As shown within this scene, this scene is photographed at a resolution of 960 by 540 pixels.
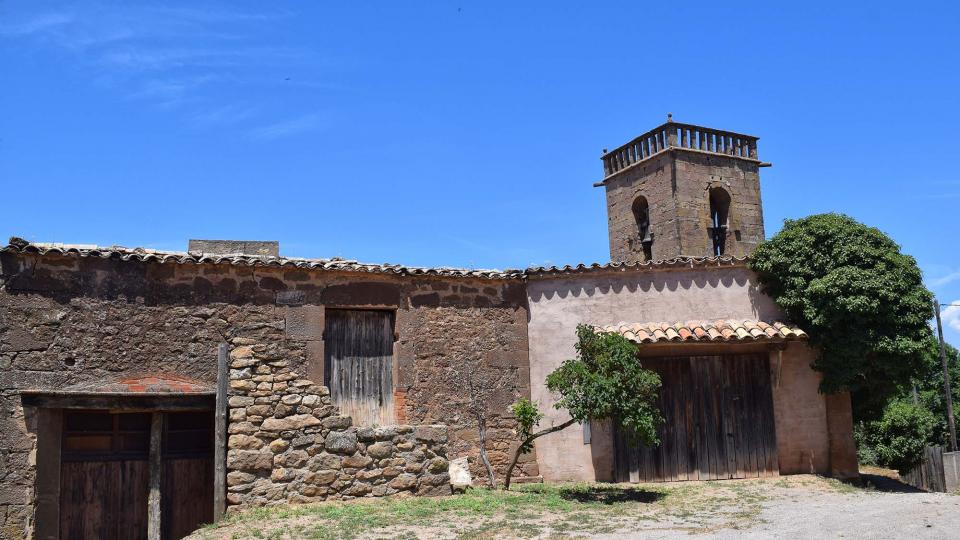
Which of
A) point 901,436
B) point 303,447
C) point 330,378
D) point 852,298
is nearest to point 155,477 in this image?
point 303,447

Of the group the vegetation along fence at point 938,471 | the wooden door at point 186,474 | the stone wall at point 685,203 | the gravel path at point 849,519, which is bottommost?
the vegetation along fence at point 938,471

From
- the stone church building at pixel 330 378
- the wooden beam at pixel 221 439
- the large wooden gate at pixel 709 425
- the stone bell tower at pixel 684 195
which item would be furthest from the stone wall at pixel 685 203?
the wooden beam at pixel 221 439

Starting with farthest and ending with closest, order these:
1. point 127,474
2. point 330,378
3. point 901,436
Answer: point 901,436
point 330,378
point 127,474

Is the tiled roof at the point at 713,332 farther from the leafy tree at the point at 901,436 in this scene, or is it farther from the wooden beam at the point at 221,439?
the leafy tree at the point at 901,436

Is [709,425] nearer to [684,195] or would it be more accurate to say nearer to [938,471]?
[938,471]

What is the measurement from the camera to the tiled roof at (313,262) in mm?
10352

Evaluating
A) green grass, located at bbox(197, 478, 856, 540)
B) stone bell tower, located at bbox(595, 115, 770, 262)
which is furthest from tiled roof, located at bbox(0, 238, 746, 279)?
stone bell tower, located at bbox(595, 115, 770, 262)

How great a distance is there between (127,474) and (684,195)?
629 inches

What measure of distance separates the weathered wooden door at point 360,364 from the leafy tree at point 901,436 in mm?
11784

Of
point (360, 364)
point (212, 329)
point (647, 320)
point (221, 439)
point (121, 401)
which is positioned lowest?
point (221, 439)

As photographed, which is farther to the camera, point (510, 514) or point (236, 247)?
point (236, 247)

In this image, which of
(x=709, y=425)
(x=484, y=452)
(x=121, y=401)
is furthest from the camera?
(x=709, y=425)

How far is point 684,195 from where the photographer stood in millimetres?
21906

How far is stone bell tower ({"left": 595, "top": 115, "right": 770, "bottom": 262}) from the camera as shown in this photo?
21.9 m
